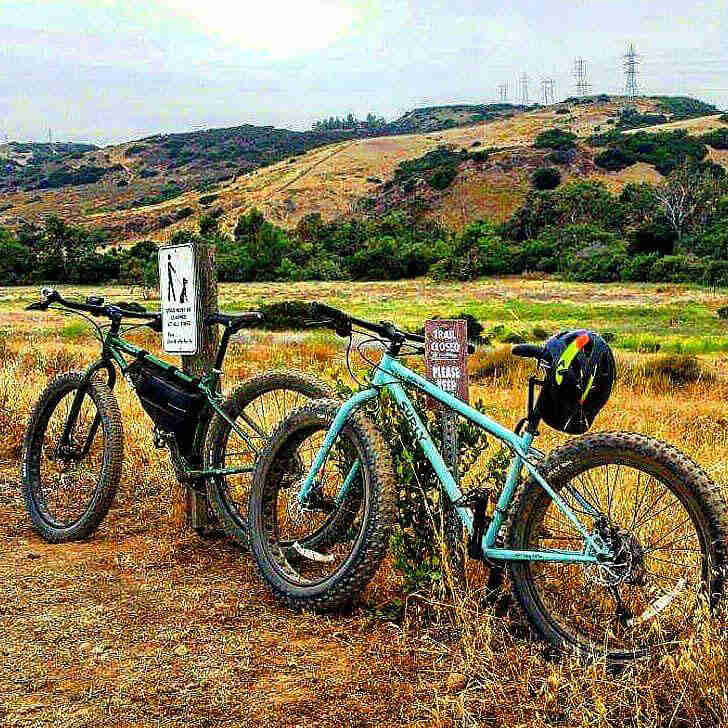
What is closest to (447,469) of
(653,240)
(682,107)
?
(653,240)

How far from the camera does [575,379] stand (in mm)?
3520

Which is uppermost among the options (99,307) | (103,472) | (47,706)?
(99,307)

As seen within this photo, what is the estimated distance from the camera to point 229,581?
4.60m

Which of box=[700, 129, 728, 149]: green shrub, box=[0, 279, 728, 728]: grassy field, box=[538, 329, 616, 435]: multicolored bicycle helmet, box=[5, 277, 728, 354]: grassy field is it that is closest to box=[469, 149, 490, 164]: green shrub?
box=[700, 129, 728, 149]: green shrub

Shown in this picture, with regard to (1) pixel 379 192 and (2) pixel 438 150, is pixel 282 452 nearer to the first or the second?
(1) pixel 379 192

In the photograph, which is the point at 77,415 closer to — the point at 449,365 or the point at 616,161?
the point at 449,365

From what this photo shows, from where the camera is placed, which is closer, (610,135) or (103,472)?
(103,472)

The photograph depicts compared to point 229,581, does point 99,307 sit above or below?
above

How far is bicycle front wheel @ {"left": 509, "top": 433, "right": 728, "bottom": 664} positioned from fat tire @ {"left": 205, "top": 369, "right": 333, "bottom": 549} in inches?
69.1

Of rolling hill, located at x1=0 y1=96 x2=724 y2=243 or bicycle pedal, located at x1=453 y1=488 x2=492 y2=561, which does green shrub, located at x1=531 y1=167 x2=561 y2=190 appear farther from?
bicycle pedal, located at x1=453 y1=488 x2=492 y2=561

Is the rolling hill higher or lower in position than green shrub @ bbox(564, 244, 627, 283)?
higher

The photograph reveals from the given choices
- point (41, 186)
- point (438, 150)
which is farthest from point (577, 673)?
point (41, 186)

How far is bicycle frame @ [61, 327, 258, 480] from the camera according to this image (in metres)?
5.09

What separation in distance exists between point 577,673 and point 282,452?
1.77 meters
